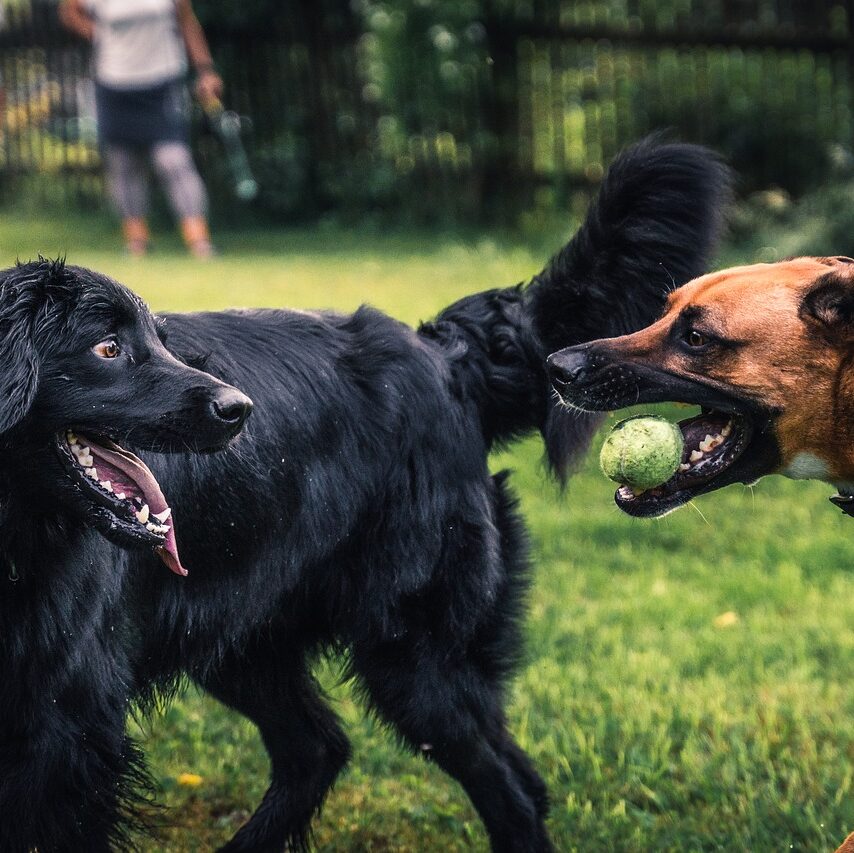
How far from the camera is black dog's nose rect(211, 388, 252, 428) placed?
2.77 m

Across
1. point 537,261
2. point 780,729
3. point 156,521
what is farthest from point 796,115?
point 156,521

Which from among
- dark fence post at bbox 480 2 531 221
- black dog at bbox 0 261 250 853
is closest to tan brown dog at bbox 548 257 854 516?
black dog at bbox 0 261 250 853

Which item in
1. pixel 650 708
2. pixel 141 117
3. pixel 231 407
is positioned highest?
pixel 231 407

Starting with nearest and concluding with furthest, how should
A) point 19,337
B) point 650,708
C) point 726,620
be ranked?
point 19,337 < point 650,708 < point 726,620

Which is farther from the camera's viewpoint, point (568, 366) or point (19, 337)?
point (568, 366)

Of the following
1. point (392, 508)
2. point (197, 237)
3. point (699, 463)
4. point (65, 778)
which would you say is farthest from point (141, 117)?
point (65, 778)

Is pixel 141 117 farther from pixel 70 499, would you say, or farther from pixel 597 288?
pixel 70 499

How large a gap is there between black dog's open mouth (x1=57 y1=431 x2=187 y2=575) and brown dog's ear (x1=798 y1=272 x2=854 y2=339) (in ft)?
5.70

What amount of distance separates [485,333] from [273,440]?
0.76 metres

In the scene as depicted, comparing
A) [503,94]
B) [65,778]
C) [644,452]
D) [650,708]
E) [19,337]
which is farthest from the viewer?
[503,94]

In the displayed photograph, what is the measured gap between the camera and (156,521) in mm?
2732

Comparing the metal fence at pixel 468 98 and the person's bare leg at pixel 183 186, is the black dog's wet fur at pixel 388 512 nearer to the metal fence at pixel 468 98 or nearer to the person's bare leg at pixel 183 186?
the person's bare leg at pixel 183 186

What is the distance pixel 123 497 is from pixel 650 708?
7.57 ft

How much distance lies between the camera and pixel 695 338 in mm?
3379
